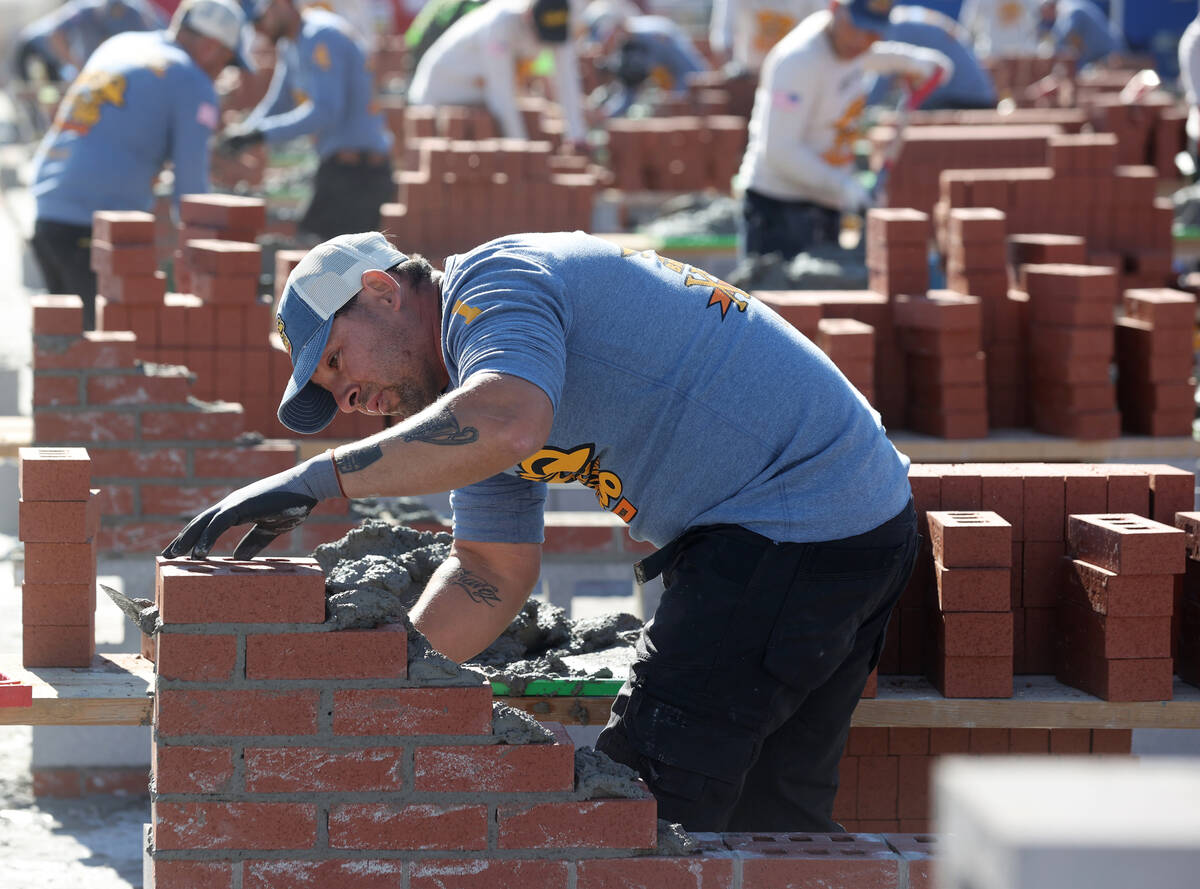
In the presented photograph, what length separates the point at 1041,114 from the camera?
1244 cm

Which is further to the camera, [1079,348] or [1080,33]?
[1080,33]

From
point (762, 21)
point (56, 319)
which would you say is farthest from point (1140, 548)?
point (762, 21)

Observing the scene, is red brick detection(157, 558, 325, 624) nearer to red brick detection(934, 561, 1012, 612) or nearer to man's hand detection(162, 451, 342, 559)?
man's hand detection(162, 451, 342, 559)

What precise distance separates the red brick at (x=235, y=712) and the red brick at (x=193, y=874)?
8.6 inches

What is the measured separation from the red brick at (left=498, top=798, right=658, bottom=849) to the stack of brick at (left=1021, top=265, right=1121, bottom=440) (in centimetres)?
361

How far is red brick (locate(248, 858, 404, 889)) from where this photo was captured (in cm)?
276

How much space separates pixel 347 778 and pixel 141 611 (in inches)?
22.9

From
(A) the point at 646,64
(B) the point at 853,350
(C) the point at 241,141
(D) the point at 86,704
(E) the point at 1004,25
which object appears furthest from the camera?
(E) the point at 1004,25

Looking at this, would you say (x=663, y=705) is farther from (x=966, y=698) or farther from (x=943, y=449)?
(x=943, y=449)

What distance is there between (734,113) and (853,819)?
13.6m

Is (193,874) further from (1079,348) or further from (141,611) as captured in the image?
(1079,348)

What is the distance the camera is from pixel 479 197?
952 centimetres

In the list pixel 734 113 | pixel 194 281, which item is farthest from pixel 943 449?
pixel 734 113

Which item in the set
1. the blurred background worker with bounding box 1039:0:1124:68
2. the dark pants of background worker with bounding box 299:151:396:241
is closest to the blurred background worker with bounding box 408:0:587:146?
the dark pants of background worker with bounding box 299:151:396:241
